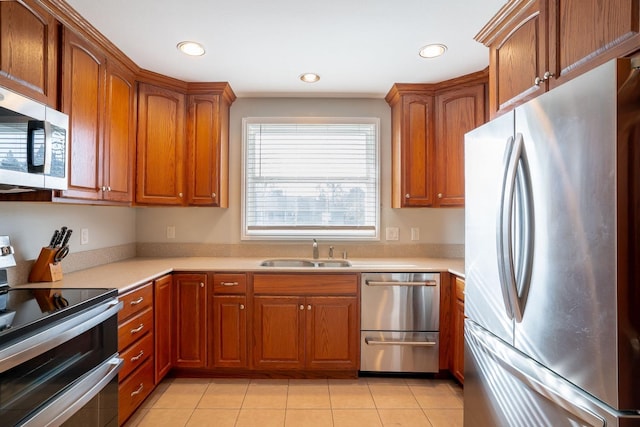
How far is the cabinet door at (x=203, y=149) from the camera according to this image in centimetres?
277

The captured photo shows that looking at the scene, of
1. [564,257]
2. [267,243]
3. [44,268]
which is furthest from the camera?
[267,243]

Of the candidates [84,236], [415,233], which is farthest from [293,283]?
[84,236]

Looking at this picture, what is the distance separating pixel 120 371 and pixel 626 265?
2.23m

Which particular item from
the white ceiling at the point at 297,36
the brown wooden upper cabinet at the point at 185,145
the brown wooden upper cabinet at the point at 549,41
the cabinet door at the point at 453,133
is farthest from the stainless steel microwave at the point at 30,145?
the cabinet door at the point at 453,133

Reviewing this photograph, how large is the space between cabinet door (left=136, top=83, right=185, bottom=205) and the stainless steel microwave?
0.90 metres

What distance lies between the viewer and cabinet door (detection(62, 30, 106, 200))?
5.93ft

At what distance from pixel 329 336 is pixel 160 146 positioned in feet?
6.55

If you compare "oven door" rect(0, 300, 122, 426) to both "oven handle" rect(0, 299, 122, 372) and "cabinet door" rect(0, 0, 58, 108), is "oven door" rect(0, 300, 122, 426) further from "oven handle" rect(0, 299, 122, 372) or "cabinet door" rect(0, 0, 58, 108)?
"cabinet door" rect(0, 0, 58, 108)

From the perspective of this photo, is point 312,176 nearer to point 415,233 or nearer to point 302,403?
point 415,233

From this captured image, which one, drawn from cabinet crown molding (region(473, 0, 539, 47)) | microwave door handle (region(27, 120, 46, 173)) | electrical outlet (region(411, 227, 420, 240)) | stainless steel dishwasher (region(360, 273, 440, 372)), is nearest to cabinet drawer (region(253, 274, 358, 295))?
stainless steel dishwasher (region(360, 273, 440, 372))

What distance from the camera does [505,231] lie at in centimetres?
126

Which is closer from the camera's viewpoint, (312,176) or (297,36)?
(297,36)

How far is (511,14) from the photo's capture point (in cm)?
168

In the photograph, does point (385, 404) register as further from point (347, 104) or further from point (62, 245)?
point (347, 104)
